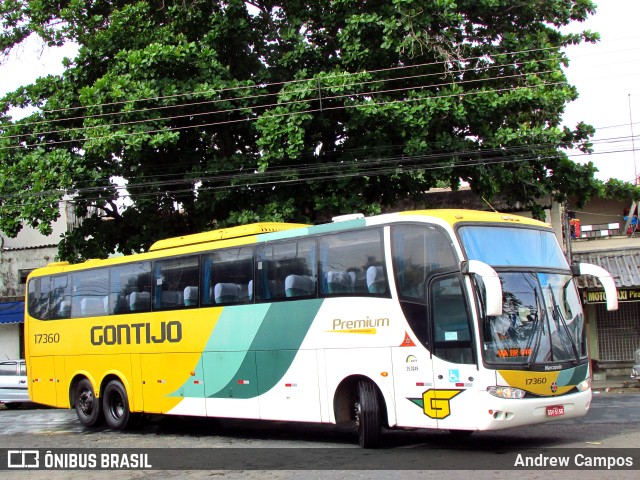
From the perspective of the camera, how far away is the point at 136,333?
48.3ft

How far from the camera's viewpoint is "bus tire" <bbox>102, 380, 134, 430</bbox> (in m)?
15.2

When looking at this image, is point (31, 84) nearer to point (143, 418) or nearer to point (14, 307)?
point (143, 418)

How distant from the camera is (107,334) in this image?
1534cm

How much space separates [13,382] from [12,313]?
267 inches

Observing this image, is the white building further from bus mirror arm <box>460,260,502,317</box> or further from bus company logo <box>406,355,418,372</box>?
bus mirror arm <box>460,260,502,317</box>

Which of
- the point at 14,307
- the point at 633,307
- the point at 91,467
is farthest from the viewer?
the point at 14,307

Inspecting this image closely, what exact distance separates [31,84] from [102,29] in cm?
222

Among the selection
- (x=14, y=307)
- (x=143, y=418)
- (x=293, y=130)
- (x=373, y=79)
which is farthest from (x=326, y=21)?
(x=14, y=307)

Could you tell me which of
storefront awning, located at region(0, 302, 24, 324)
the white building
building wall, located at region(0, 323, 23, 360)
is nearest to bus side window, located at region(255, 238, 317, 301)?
storefront awning, located at region(0, 302, 24, 324)

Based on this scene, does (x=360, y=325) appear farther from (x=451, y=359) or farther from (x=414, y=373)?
(x=451, y=359)

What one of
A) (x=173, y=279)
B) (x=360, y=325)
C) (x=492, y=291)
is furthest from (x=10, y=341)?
Result: (x=492, y=291)

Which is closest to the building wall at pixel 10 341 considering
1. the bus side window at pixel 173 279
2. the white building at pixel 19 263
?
the white building at pixel 19 263

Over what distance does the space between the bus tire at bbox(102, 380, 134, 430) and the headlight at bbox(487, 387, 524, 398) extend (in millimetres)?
8336

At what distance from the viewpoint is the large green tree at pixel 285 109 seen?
15945mm
